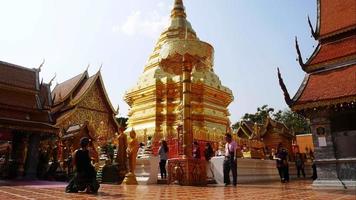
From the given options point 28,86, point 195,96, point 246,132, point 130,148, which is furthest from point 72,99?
point 130,148

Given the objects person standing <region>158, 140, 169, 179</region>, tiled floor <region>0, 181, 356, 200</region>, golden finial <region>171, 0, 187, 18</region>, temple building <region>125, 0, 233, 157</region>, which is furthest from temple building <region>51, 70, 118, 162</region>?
tiled floor <region>0, 181, 356, 200</region>

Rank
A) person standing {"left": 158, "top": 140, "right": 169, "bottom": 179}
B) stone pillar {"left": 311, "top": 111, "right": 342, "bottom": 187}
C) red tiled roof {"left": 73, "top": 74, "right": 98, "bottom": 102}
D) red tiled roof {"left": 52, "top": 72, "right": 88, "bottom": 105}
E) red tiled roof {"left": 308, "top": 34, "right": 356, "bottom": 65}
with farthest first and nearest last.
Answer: red tiled roof {"left": 52, "top": 72, "right": 88, "bottom": 105}
red tiled roof {"left": 73, "top": 74, "right": 98, "bottom": 102}
person standing {"left": 158, "top": 140, "right": 169, "bottom": 179}
red tiled roof {"left": 308, "top": 34, "right": 356, "bottom": 65}
stone pillar {"left": 311, "top": 111, "right": 342, "bottom": 187}

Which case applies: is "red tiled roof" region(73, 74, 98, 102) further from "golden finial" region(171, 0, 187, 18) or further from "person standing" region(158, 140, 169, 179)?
"person standing" region(158, 140, 169, 179)

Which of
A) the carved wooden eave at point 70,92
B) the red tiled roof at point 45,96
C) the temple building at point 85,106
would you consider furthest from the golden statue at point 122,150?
the carved wooden eave at point 70,92

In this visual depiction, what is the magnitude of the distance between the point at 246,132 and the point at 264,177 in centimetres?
1326

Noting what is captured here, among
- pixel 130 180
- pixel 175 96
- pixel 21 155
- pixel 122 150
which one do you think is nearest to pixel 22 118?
pixel 21 155

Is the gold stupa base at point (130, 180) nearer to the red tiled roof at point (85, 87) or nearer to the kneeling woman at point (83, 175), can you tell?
the kneeling woman at point (83, 175)

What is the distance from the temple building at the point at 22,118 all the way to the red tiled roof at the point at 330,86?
1228 cm

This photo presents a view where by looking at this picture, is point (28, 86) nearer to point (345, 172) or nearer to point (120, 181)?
point (120, 181)

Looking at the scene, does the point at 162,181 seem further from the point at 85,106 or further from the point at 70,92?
the point at 70,92

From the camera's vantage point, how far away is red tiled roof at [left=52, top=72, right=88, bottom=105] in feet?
81.1

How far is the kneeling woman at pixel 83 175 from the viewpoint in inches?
267

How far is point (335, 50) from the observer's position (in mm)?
7828

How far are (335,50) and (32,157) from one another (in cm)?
1350
